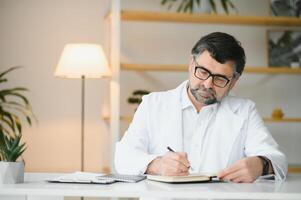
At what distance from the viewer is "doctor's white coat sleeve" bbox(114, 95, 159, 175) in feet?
8.45

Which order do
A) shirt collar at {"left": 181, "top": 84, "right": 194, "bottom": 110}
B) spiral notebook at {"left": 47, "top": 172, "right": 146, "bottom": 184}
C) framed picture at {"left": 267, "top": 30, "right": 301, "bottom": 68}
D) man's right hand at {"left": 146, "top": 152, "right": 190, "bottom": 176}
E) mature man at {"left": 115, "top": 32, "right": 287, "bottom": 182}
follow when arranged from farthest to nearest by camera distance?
framed picture at {"left": 267, "top": 30, "right": 301, "bottom": 68}
shirt collar at {"left": 181, "top": 84, "right": 194, "bottom": 110}
mature man at {"left": 115, "top": 32, "right": 287, "bottom": 182}
man's right hand at {"left": 146, "top": 152, "right": 190, "bottom": 176}
spiral notebook at {"left": 47, "top": 172, "right": 146, "bottom": 184}

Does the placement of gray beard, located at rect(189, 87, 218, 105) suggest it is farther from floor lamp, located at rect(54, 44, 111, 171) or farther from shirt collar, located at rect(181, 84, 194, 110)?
floor lamp, located at rect(54, 44, 111, 171)

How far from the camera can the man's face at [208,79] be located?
274 cm

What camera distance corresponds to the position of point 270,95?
4.91 metres

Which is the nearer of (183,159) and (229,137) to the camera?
(183,159)

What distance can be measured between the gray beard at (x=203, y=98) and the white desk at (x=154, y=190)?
25.9 inches

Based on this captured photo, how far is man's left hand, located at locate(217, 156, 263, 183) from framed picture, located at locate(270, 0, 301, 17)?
2540mm

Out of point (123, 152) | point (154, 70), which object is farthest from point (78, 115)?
point (123, 152)

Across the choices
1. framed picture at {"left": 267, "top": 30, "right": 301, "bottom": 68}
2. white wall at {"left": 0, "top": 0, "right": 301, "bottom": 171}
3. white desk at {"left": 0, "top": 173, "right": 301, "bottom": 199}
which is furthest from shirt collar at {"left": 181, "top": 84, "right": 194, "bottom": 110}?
framed picture at {"left": 267, "top": 30, "right": 301, "bottom": 68}

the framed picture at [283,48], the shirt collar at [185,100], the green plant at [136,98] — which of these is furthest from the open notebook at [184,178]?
the framed picture at [283,48]

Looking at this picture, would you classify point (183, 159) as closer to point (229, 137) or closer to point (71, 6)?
point (229, 137)

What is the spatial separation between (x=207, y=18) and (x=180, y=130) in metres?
1.76

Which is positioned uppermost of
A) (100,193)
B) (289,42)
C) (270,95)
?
(289,42)

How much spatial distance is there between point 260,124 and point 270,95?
210 cm
